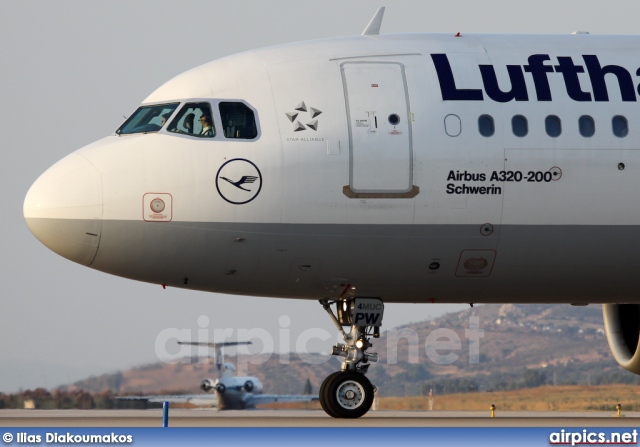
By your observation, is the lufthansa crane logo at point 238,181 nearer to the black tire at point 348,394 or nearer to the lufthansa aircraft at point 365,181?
the lufthansa aircraft at point 365,181

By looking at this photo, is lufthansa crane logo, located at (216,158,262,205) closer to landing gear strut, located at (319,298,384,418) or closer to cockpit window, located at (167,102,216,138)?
cockpit window, located at (167,102,216,138)

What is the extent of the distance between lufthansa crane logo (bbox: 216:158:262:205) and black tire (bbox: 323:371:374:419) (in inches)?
131

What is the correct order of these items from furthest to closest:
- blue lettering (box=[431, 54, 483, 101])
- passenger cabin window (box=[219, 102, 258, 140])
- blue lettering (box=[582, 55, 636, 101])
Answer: blue lettering (box=[582, 55, 636, 101]), blue lettering (box=[431, 54, 483, 101]), passenger cabin window (box=[219, 102, 258, 140])

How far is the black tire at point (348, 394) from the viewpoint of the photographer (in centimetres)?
2047

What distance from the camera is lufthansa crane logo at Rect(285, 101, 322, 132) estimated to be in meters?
20.0

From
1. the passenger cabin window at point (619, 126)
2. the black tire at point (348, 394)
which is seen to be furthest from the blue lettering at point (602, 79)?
the black tire at point (348, 394)

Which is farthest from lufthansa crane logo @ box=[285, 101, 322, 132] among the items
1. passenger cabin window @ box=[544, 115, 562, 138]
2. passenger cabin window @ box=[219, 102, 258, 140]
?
passenger cabin window @ box=[544, 115, 562, 138]

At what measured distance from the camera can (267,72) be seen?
67.3 feet

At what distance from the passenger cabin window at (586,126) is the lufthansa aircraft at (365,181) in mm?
25

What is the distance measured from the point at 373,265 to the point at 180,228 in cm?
314

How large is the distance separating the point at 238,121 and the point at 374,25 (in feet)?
11.3

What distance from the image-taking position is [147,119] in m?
20.5

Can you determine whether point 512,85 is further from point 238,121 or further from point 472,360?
point 472,360

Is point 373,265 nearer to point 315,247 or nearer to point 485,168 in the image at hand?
point 315,247
